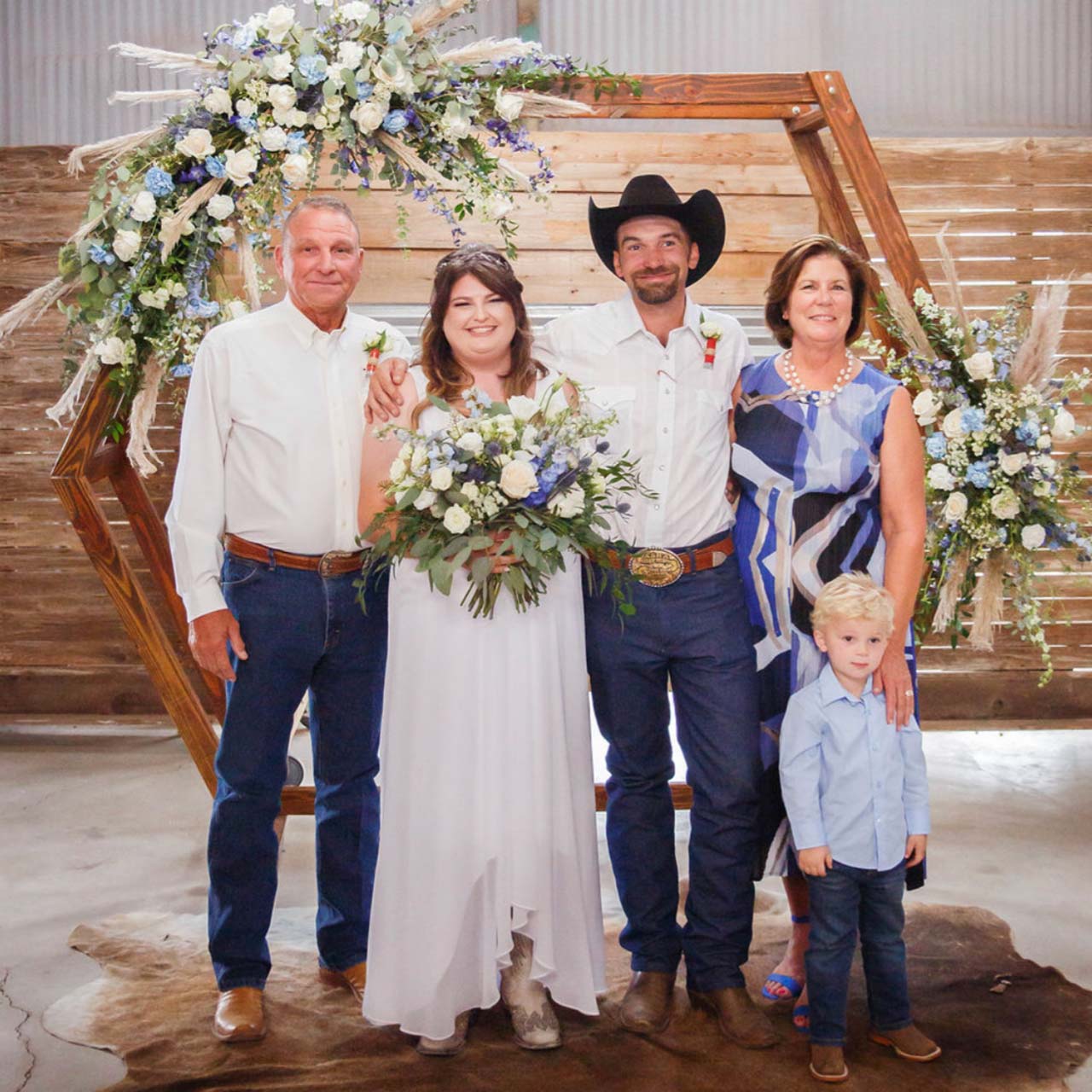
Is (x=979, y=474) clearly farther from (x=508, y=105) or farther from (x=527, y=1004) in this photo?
(x=527, y=1004)

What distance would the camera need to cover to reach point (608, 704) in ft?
10.6

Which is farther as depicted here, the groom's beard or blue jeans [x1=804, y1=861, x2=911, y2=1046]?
the groom's beard

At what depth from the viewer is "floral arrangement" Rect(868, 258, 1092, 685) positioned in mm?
3615

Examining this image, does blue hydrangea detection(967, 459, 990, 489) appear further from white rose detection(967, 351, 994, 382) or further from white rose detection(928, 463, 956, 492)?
white rose detection(967, 351, 994, 382)

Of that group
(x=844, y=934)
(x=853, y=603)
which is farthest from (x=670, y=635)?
(x=844, y=934)

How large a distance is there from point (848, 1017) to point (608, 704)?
1023 millimetres

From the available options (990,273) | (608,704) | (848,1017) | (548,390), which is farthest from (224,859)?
(990,273)

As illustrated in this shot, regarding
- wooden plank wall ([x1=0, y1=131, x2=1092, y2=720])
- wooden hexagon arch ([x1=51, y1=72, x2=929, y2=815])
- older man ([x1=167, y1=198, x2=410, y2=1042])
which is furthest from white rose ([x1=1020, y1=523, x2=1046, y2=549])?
wooden plank wall ([x1=0, y1=131, x2=1092, y2=720])

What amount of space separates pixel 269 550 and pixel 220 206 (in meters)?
1.01

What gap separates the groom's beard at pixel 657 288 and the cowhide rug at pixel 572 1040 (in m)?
1.81

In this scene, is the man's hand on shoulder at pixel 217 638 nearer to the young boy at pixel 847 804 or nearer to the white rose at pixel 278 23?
the young boy at pixel 847 804

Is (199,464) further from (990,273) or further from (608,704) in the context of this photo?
(990,273)

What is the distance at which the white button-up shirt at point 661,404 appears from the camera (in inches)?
125

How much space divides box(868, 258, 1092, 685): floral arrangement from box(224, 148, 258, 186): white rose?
5.89 feet
